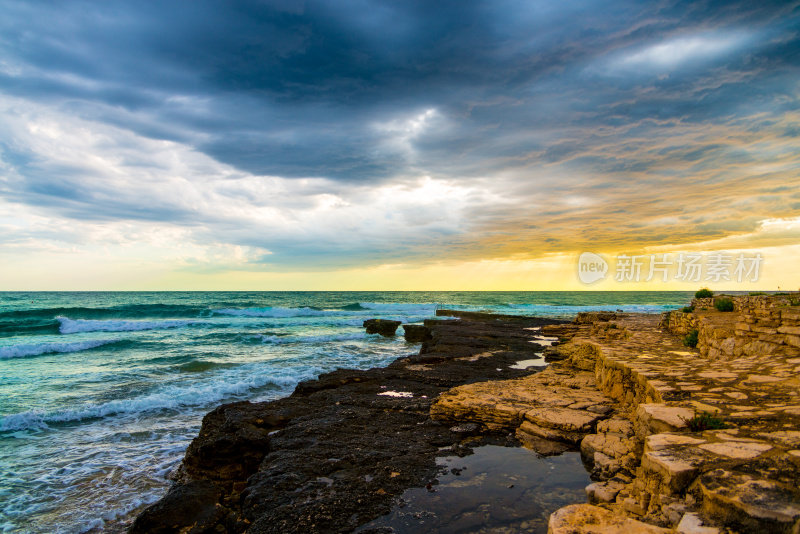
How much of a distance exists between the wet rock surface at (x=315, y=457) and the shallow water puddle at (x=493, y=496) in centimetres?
21

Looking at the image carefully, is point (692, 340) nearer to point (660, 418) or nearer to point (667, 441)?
point (660, 418)

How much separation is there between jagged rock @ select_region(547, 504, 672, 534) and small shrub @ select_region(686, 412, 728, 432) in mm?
1412

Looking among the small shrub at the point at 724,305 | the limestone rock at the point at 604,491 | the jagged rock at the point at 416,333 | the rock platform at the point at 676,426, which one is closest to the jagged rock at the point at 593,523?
the rock platform at the point at 676,426

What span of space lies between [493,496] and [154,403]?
31.4 feet

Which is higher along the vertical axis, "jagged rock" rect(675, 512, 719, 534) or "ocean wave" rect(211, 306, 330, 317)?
"jagged rock" rect(675, 512, 719, 534)

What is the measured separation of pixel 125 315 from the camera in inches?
1764

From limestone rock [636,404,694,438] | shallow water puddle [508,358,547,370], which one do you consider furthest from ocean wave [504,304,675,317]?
limestone rock [636,404,694,438]

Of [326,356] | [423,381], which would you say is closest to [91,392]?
[326,356]

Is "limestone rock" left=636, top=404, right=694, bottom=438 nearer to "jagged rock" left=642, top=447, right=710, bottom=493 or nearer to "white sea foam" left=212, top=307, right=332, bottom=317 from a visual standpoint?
"jagged rock" left=642, top=447, right=710, bottom=493

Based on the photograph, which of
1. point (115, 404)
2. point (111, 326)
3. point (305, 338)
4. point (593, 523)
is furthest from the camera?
point (111, 326)

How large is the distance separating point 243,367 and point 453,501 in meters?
13.2

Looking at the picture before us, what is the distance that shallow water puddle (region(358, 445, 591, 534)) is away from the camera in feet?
Answer: 12.9

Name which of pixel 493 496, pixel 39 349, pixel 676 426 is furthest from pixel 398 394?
pixel 39 349

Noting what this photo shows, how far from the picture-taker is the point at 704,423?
3801 millimetres
